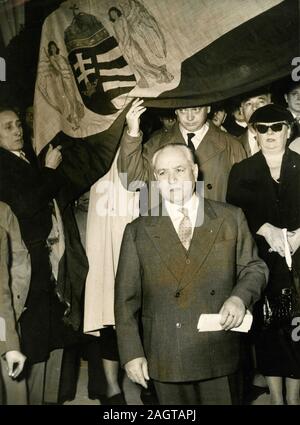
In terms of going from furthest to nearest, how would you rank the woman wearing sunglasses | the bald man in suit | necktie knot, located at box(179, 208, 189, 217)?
the woman wearing sunglasses
necktie knot, located at box(179, 208, 189, 217)
the bald man in suit

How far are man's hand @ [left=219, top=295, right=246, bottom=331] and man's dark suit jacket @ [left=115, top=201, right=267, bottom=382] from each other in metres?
0.08

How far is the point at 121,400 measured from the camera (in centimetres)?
326

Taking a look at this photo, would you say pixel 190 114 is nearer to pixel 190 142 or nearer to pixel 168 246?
pixel 190 142

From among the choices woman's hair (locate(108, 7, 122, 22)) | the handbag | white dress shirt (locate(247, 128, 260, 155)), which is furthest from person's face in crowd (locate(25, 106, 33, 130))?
the handbag

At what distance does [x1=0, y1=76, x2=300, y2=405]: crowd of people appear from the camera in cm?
304

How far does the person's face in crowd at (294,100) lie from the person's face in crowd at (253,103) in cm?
11

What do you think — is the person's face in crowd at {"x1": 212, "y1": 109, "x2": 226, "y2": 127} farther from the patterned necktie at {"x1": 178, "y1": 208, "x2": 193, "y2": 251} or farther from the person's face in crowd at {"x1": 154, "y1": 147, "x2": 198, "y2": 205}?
the patterned necktie at {"x1": 178, "y1": 208, "x2": 193, "y2": 251}

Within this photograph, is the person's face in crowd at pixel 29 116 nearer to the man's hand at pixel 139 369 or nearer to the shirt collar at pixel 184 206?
the shirt collar at pixel 184 206

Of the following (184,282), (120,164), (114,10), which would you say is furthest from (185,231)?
(114,10)

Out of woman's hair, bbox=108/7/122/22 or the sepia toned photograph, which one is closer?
the sepia toned photograph

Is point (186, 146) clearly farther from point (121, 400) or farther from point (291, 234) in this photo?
point (121, 400)

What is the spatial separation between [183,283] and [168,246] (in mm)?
220

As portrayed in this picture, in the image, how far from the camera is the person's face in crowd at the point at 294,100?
10.8 feet
